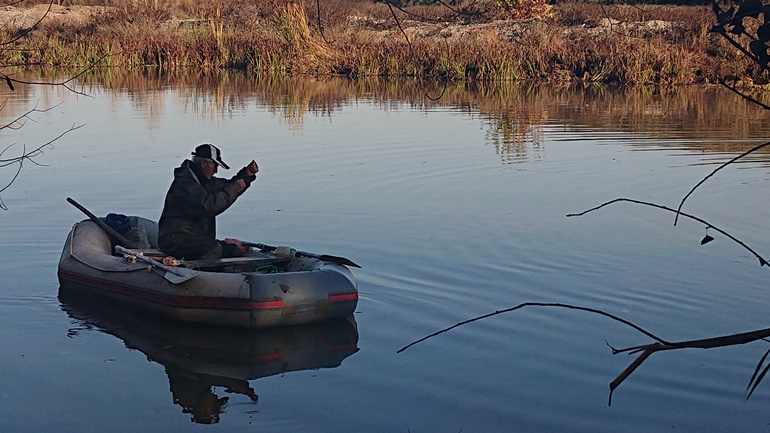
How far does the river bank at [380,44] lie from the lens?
26047mm

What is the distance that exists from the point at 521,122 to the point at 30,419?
13784mm

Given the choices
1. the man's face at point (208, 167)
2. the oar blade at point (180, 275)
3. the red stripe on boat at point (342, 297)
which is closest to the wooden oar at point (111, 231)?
the man's face at point (208, 167)

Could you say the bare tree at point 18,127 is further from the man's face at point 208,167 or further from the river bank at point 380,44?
the river bank at point 380,44

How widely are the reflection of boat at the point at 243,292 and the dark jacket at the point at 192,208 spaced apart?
0.25 meters

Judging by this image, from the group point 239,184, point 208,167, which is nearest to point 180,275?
point 239,184

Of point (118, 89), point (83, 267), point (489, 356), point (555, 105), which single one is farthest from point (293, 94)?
point (489, 356)

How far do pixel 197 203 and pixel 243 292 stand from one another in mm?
928

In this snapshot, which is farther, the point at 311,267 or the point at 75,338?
the point at 311,267

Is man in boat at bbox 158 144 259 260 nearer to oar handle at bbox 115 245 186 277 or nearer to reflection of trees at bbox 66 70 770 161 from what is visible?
oar handle at bbox 115 245 186 277

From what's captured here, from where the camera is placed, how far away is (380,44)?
1140 inches

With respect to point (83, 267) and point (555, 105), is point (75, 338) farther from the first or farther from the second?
point (555, 105)

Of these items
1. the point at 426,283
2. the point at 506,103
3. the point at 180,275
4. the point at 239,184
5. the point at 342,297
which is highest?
the point at 239,184

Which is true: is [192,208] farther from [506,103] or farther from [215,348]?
[506,103]

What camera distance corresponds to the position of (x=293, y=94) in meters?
23.6
